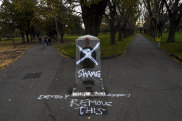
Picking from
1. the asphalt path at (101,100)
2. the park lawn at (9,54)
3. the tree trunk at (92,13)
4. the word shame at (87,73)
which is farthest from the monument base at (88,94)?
the tree trunk at (92,13)

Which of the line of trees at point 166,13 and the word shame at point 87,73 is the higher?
the line of trees at point 166,13

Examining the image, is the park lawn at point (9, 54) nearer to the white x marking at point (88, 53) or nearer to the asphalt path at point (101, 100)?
the asphalt path at point (101, 100)

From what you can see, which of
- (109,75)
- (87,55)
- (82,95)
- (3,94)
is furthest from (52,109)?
(109,75)

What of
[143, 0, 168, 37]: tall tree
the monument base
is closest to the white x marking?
the monument base

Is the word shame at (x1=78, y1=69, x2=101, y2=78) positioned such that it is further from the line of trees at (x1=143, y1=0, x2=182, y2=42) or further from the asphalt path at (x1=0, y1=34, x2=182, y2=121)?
the line of trees at (x1=143, y1=0, x2=182, y2=42)

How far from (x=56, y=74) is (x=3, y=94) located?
2.57 metres

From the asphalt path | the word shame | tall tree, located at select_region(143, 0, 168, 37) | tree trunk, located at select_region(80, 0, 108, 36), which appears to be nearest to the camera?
the asphalt path

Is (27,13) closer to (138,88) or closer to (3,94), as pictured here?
(3,94)

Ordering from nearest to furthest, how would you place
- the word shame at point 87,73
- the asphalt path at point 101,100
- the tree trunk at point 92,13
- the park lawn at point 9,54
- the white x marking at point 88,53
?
1. the asphalt path at point 101,100
2. the white x marking at point 88,53
3. the word shame at point 87,73
4. the park lawn at point 9,54
5. the tree trunk at point 92,13

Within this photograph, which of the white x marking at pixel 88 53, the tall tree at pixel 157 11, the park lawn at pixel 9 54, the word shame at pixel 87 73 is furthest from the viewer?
the tall tree at pixel 157 11

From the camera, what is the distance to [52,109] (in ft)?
12.7

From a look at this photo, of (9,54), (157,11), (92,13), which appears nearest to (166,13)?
(157,11)

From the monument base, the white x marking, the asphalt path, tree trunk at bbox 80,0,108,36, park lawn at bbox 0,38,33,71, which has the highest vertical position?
tree trunk at bbox 80,0,108,36

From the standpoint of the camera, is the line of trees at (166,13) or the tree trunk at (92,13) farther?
the line of trees at (166,13)
